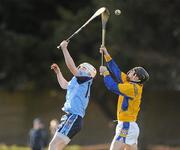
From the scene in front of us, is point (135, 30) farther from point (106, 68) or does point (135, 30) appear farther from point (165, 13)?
point (106, 68)

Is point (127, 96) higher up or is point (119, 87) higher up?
point (119, 87)

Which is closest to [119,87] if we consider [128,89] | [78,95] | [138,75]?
[128,89]

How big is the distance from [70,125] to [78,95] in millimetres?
541

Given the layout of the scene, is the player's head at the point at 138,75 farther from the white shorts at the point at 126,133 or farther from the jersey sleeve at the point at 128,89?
the white shorts at the point at 126,133

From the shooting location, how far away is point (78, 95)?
12484mm

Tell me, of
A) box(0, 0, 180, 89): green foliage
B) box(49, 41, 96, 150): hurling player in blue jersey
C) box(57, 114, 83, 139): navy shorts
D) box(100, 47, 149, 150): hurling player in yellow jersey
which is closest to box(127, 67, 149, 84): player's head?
box(100, 47, 149, 150): hurling player in yellow jersey

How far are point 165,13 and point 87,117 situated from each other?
1177cm

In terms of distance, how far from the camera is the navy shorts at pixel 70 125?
40.3 feet

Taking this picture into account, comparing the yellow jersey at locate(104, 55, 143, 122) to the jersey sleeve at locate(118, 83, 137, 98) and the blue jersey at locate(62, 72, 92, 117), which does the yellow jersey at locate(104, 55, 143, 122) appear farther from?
the blue jersey at locate(62, 72, 92, 117)

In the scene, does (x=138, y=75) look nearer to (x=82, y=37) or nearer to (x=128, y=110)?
(x=128, y=110)

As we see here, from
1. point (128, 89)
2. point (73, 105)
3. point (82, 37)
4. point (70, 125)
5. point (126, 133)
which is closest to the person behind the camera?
point (70, 125)

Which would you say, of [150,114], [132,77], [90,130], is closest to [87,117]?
[90,130]

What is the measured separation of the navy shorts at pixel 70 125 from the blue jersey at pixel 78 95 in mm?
87

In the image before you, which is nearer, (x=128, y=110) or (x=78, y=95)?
(x=78, y=95)
